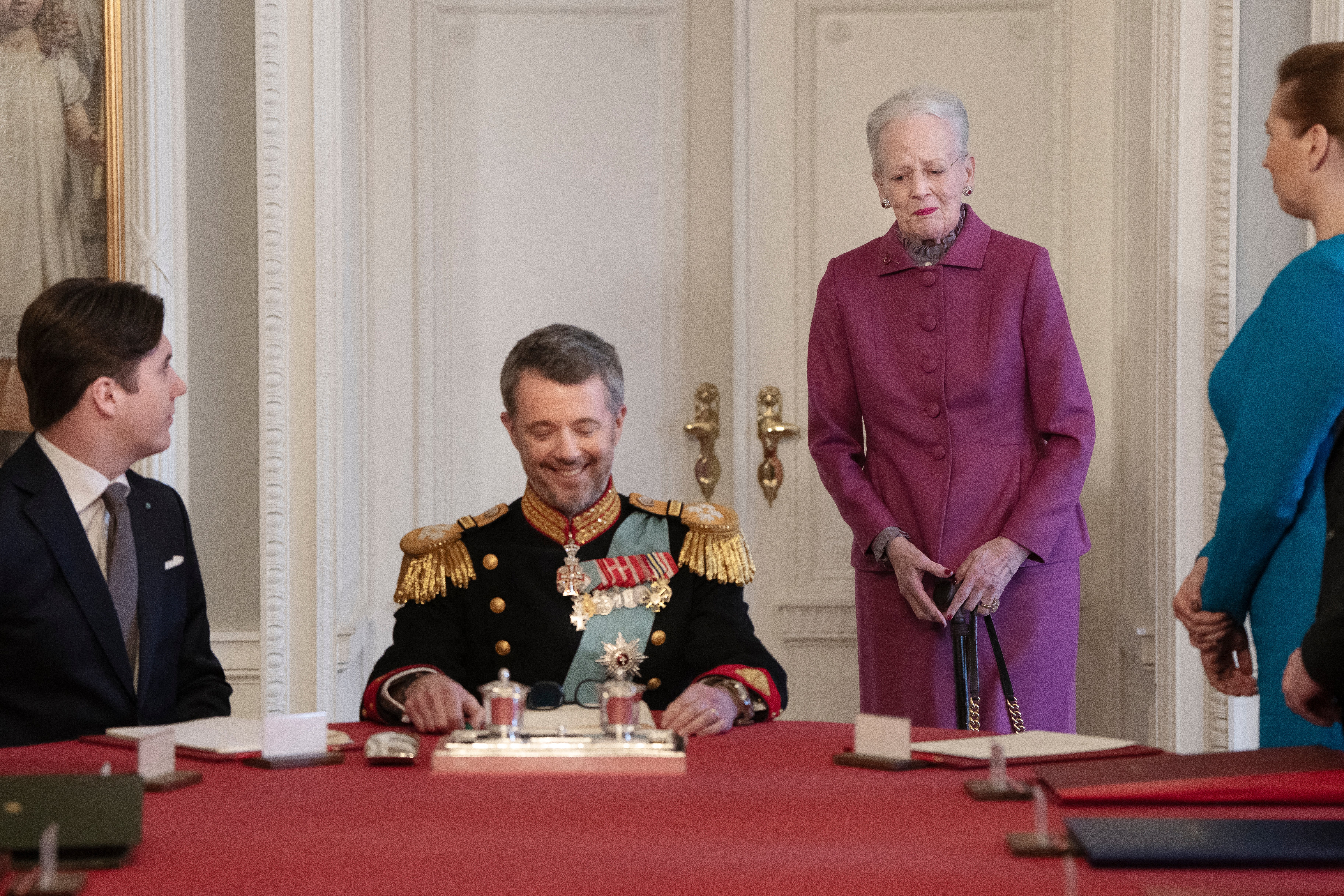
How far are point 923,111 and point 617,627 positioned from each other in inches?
52.7

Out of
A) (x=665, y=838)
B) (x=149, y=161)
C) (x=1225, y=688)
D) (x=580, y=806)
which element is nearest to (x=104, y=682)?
(x=580, y=806)

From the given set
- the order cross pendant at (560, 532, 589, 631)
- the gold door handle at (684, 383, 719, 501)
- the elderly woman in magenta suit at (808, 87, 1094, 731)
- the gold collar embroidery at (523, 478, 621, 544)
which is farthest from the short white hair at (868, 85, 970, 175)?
the gold door handle at (684, 383, 719, 501)

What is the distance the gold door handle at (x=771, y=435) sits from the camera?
4.08 meters

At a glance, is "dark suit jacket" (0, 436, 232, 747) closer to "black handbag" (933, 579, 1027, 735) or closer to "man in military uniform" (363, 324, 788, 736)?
"man in military uniform" (363, 324, 788, 736)

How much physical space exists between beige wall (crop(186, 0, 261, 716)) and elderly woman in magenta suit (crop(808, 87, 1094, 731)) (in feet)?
5.05

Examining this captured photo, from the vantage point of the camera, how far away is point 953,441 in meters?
2.85

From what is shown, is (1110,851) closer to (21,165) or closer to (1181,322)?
(1181,322)

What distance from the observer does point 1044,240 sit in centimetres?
407

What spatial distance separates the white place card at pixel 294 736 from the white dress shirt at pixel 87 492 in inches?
27.1

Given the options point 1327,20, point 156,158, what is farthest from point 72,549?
point 1327,20

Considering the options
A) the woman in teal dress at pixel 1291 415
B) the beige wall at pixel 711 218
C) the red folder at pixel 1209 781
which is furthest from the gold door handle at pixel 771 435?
the red folder at pixel 1209 781

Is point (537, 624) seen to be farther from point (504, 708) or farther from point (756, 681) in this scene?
point (504, 708)

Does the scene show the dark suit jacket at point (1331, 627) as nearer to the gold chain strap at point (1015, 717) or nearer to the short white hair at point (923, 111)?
the gold chain strap at point (1015, 717)

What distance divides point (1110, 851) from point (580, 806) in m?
0.54
